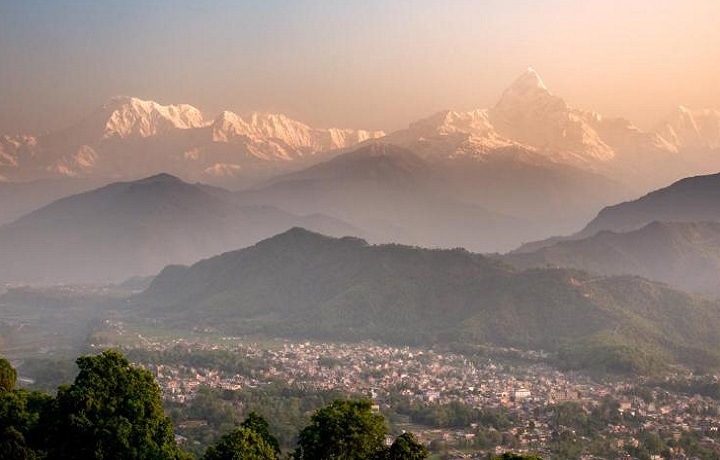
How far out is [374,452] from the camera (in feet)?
101

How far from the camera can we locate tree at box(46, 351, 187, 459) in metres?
32.0

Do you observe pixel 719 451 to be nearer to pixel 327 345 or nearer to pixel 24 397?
pixel 24 397

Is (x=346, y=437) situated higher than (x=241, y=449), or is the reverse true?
(x=241, y=449)

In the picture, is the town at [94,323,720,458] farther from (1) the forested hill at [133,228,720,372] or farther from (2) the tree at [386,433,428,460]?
(2) the tree at [386,433,428,460]

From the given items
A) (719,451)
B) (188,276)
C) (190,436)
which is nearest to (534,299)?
(719,451)

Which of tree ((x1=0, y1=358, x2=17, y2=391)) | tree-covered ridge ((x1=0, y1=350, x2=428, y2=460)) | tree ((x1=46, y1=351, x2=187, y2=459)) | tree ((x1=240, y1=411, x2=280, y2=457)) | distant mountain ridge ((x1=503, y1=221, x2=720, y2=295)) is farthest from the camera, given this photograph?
distant mountain ridge ((x1=503, y1=221, x2=720, y2=295))

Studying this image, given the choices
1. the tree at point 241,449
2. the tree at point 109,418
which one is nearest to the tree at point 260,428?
the tree at point 241,449

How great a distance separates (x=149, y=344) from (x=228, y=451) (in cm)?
9605

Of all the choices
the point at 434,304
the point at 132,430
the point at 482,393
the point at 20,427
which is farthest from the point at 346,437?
the point at 434,304

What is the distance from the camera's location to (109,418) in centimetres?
3269

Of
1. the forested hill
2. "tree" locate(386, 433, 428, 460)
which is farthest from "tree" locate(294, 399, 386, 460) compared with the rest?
the forested hill

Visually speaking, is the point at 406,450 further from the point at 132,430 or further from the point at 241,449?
the point at 132,430

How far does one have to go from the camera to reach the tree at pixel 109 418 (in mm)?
32000

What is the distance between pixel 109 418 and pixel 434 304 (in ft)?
355
